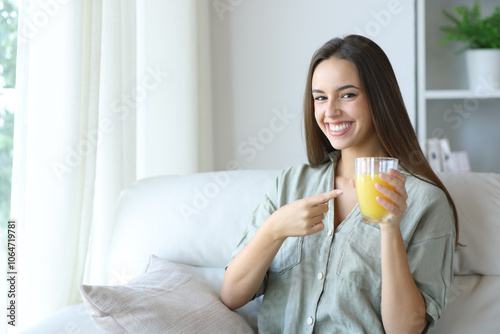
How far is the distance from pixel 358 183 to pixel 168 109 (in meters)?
1.54

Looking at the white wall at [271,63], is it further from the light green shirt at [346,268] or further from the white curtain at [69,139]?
the light green shirt at [346,268]

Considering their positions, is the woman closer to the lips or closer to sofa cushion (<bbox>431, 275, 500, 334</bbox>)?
the lips

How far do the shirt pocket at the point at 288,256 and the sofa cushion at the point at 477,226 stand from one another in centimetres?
47

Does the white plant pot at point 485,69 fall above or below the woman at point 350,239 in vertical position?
above

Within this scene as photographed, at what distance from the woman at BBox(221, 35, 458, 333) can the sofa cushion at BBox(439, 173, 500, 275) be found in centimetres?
18

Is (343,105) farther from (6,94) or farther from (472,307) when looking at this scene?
(6,94)

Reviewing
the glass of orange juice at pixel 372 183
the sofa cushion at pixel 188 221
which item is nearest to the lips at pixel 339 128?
the glass of orange juice at pixel 372 183

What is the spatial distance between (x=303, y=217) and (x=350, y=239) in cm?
20

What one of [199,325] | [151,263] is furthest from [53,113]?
[199,325]

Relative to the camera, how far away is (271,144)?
9.46ft

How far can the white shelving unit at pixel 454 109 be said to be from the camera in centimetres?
289

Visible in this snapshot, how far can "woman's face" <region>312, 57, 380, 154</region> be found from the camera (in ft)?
4.45

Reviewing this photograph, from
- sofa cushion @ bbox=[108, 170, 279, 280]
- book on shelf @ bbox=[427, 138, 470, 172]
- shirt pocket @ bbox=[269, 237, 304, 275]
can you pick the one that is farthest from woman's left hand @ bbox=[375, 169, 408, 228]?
book on shelf @ bbox=[427, 138, 470, 172]

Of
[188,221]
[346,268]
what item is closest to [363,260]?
[346,268]
